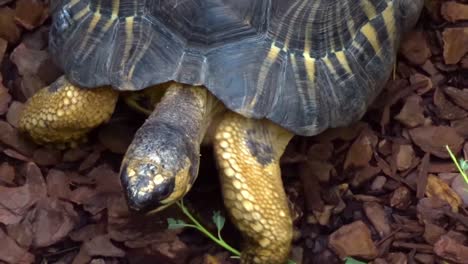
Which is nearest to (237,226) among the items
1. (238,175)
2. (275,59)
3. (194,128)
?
(238,175)

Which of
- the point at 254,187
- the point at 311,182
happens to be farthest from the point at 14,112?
the point at 311,182

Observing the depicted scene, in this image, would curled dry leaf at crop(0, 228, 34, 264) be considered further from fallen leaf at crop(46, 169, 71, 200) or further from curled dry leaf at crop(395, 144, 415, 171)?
curled dry leaf at crop(395, 144, 415, 171)

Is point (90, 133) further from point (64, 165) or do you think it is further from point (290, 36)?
point (290, 36)

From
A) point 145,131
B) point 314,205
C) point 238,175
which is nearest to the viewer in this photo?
point 145,131

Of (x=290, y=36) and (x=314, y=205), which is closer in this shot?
(x=290, y=36)

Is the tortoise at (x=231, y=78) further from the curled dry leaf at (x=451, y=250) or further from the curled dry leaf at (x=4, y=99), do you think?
the curled dry leaf at (x=451, y=250)

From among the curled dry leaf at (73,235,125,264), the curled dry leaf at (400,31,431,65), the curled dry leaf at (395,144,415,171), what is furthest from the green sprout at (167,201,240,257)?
the curled dry leaf at (400,31,431,65)

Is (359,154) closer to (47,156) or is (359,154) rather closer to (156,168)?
(156,168)
